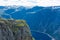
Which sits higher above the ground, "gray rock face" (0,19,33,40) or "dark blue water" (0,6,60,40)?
"gray rock face" (0,19,33,40)

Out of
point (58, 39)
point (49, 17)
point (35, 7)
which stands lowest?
point (58, 39)

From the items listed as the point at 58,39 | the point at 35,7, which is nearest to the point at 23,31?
the point at 58,39

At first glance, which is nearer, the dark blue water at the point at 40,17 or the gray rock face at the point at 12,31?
the gray rock face at the point at 12,31

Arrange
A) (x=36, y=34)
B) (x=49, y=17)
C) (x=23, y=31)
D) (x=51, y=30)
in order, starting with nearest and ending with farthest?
(x=23, y=31) < (x=36, y=34) < (x=51, y=30) < (x=49, y=17)

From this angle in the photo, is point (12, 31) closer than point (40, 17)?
Yes

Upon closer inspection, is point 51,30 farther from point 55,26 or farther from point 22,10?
point 22,10

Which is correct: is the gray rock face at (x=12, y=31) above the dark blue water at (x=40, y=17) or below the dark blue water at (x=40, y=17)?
above

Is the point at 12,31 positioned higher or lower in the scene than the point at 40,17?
higher

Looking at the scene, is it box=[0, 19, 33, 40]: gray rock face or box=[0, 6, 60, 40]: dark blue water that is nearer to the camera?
box=[0, 19, 33, 40]: gray rock face
